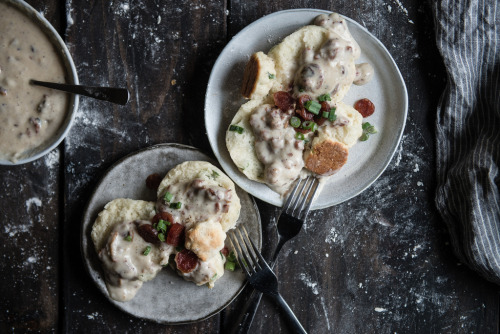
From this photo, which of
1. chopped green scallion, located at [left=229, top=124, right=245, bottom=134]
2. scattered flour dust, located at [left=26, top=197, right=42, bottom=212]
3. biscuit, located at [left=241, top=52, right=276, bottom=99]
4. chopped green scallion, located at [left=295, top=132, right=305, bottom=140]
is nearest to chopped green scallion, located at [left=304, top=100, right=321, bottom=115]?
chopped green scallion, located at [left=295, top=132, right=305, bottom=140]

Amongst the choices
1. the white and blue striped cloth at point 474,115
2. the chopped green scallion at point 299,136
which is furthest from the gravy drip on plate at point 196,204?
the white and blue striped cloth at point 474,115

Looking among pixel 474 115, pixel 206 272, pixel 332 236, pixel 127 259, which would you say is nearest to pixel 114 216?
pixel 127 259

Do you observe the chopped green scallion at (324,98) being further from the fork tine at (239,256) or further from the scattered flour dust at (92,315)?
the scattered flour dust at (92,315)

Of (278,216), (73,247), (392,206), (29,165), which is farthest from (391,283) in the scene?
(29,165)

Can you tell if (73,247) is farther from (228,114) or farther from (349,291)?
(349,291)

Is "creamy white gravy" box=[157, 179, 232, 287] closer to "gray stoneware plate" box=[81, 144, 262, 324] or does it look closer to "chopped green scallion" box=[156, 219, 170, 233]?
"chopped green scallion" box=[156, 219, 170, 233]
